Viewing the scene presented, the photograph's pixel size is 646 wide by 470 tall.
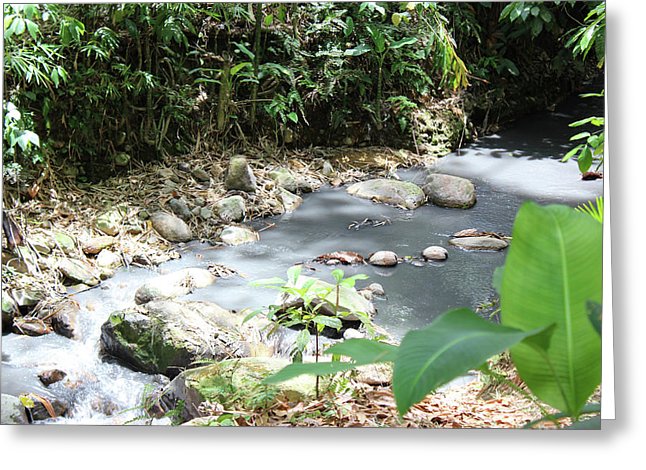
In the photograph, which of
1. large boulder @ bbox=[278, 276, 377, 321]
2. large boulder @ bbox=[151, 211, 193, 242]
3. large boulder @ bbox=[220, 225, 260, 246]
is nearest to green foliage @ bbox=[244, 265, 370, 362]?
large boulder @ bbox=[278, 276, 377, 321]

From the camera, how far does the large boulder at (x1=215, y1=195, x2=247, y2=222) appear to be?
1824 mm

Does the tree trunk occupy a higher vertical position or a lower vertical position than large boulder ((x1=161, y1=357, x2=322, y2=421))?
higher

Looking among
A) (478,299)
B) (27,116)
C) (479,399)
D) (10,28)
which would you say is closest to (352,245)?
(478,299)

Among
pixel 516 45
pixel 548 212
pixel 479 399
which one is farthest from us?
pixel 516 45

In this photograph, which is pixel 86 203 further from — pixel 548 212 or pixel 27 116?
pixel 548 212

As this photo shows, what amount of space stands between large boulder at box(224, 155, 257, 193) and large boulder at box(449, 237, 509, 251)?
0.56 metres

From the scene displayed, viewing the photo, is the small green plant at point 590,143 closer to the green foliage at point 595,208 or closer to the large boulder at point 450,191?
the green foliage at point 595,208

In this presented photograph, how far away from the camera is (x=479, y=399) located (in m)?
1.67

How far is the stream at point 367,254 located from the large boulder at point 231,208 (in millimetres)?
51

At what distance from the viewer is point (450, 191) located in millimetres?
1824

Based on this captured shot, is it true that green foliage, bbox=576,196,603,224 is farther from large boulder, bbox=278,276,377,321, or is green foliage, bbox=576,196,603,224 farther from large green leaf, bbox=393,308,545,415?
large green leaf, bbox=393,308,545,415

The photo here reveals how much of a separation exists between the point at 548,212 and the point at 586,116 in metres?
0.61

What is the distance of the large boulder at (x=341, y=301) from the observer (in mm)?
1739

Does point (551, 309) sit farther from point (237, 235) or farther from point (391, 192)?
point (237, 235)
